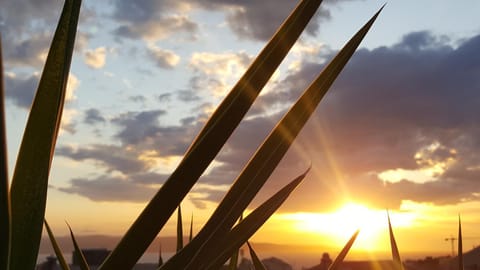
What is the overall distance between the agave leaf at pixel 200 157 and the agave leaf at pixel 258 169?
0.35 feet

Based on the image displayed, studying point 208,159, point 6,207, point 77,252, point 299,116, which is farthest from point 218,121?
point 77,252

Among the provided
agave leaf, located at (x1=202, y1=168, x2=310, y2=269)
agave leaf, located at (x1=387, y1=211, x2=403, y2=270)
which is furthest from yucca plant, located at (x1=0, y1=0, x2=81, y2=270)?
agave leaf, located at (x1=387, y1=211, x2=403, y2=270)

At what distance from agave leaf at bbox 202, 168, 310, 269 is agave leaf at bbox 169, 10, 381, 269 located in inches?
1.1

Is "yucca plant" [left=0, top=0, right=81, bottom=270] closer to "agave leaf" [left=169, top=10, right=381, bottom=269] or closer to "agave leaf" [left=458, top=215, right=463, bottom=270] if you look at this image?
"agave leaf" [left=169, top=10, right=381, bottom=269]

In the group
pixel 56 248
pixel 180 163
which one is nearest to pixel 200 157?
pixel 180 163

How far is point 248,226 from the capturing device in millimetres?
1096

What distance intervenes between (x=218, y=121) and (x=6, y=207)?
267 mm

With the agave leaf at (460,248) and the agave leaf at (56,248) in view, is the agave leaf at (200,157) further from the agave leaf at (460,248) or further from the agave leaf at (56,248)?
the agave leaf at (460,248)

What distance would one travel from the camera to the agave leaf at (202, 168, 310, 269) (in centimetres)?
98

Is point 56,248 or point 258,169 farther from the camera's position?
point 56,248

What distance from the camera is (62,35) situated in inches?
33.7

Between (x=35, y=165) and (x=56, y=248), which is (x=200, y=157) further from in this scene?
(x=56, y=248)

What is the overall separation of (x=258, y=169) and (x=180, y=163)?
0.19 m

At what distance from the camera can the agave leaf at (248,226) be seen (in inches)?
38.4
